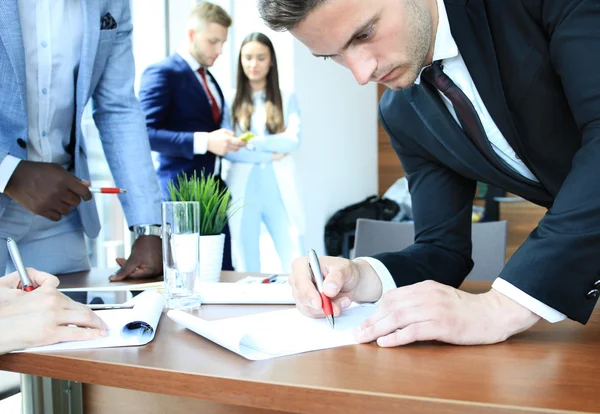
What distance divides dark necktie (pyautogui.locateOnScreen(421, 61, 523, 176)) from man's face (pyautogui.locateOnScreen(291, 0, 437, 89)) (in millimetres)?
33

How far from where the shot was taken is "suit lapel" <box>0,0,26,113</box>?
4.71 feet

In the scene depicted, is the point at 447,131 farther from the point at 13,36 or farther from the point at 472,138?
the point at 13,36

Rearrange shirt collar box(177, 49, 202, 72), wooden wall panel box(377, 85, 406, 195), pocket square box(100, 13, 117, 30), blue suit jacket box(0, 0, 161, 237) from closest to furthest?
1. blue suit jacket box(0, 0, 161, 237)
2. pocket square box(100, 13, 117, 30)
3. shirt collar box(177, 49, 202, 72)
4. wooden wall panel box(377, 85, 406, 195)

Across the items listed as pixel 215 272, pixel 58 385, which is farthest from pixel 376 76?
pixel 58 385

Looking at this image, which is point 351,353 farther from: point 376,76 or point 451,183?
point 451,183

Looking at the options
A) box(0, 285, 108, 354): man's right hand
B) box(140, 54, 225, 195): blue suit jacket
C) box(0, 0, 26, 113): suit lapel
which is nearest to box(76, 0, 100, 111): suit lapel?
box(0, 0, 26, 113): suit lapel

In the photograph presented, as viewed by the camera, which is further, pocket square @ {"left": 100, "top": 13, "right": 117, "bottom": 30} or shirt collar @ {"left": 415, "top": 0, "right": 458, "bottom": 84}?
pocket square @ {"left": 100, "top": 13, "right": 117, "bottom": 30}

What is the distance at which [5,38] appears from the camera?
1.44 m

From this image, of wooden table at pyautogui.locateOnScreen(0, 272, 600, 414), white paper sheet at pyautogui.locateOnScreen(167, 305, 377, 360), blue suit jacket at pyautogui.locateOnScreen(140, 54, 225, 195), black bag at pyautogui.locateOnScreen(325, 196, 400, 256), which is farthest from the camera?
black bag at pyautogui.locateOnScreen(325, 196, 400, 256)

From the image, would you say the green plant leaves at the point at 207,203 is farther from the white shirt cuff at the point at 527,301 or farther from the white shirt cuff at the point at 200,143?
the white shirt cuff at the point at 200,143

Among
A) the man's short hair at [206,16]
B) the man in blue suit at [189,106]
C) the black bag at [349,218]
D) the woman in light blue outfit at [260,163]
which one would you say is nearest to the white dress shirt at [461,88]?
the man in blue suit at [189,106]

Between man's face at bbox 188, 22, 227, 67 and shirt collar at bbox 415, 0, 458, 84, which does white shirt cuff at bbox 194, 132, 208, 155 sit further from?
shirt collar at bbox 415, 0, 458, 84


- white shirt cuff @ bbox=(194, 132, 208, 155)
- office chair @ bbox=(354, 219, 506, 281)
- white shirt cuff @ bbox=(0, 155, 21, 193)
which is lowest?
office chair @ bbox=(354, 219, 506, 281)

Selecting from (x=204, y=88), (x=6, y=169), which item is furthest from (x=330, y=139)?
(x=6, y=169)
